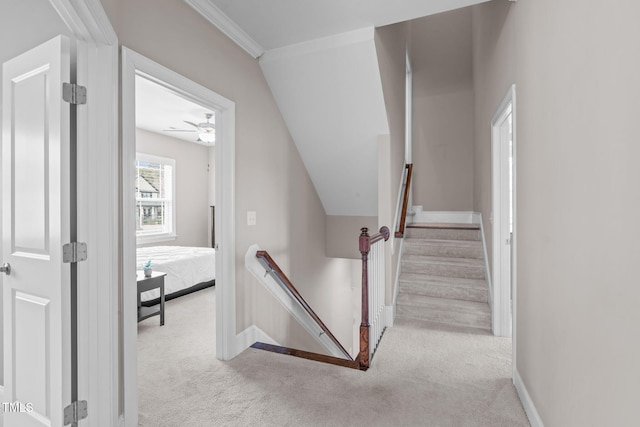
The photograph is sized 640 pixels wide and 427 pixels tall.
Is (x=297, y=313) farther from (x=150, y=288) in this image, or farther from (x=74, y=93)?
(x=74, y=93)

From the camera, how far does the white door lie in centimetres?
A: 151

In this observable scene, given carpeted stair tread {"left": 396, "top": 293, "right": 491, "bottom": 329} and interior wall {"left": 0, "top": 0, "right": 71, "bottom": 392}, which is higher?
interior wall {"left": 0, "top": 0, "right": 71, "bottom": 392}

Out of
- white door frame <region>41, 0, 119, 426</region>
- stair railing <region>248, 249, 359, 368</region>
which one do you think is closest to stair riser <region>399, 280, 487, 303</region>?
stair railing <region>248, 249, 359, 368</region>

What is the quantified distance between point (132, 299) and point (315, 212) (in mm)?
2794

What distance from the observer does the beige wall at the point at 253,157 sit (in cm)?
197

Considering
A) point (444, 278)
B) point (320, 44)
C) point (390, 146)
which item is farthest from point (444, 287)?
point (320, 44)

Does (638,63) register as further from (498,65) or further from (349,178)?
(349,178)

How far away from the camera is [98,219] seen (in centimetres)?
159

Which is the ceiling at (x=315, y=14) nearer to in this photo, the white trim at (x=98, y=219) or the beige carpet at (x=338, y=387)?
the white trim at (x=98, y=219)

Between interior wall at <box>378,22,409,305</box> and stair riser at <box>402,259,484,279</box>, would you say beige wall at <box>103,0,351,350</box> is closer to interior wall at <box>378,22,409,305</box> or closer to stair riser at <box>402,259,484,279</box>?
interior wall at <box>378,22,409,305</box>

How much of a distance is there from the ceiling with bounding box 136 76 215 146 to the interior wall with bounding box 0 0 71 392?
198 cm

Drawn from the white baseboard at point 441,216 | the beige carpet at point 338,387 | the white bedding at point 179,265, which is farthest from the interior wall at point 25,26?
the white baseboard at point 441,216

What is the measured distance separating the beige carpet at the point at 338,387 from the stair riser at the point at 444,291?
490mm

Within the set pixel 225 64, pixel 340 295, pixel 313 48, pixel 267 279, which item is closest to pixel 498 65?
pixel 313 48
